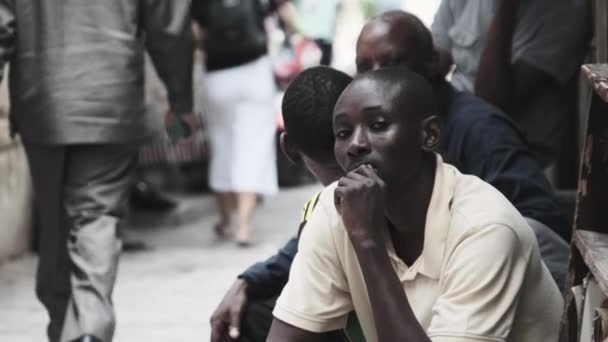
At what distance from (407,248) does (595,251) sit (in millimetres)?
420

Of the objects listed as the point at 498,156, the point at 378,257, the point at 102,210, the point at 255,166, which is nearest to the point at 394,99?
the point at 378,257

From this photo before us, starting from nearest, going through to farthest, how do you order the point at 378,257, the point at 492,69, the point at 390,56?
the point at 378,257
the point at 390,56
the point at 492,69

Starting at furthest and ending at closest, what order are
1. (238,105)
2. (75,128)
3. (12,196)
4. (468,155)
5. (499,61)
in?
(238,105) < (12,196) < (75,128) < (499,61) < (468,155)

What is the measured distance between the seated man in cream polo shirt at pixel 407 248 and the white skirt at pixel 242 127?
15.7 feet

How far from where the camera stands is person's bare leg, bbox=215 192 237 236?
8.16 meters

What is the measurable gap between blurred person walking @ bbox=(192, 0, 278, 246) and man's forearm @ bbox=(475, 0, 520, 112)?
3.35 m

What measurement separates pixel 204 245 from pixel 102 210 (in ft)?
11.3

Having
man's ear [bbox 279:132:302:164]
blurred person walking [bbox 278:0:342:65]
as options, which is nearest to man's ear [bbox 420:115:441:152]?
man's ear [bbox 279:132:302:164]

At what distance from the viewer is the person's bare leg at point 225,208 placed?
8.16 metres

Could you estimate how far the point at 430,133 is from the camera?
2873 millimetres

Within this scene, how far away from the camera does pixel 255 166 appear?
7.98 meters

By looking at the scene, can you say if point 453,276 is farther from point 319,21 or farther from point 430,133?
point 319,21

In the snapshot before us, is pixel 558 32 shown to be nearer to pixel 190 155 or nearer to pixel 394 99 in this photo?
pixel 394 99

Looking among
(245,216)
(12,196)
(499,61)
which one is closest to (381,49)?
(499,61)
